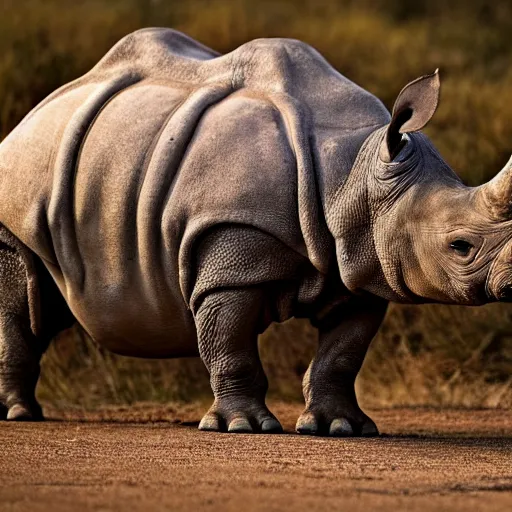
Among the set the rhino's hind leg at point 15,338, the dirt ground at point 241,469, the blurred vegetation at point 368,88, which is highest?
the dirt ground at point 241,469

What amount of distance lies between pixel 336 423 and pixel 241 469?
5.54 ft

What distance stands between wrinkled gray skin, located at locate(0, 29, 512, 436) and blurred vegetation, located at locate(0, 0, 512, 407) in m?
3.03

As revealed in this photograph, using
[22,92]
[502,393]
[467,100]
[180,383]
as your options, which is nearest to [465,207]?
[502,393]

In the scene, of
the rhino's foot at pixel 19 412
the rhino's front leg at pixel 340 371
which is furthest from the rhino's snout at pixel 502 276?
the rhino's foot at pixel 19 412

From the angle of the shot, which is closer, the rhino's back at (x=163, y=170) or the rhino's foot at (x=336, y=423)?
the rhino's back at (x=163, y=170)

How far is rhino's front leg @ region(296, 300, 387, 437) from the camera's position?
8211mm

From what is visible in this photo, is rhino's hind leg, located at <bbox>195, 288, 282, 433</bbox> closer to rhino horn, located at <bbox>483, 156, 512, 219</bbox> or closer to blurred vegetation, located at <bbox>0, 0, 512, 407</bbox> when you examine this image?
rhino horn, located at <bbox>483, 156, 512, 219</bbox>

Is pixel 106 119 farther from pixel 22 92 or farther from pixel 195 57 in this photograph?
pixel 22 92

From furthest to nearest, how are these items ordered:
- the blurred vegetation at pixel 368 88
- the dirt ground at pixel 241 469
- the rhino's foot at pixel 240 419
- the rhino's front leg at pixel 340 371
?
1. the blurred vegetation at pixel 368 88
2. the rhino's front leg at pixel 340 371
3. the rhino's foot at pixel 240 419
4. the dirt ground at pixel 241 469

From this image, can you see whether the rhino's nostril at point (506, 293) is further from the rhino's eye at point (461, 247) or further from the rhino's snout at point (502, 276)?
the rhino's eye at point (461, 247)

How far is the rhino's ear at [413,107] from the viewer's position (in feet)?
25.1

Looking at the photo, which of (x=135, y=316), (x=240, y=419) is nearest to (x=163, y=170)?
(x=135, y=316)

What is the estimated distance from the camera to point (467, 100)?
16.3 metres

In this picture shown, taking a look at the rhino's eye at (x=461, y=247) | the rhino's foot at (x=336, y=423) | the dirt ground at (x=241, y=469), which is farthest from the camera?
the rhino's foot at (x=336, y=423)
